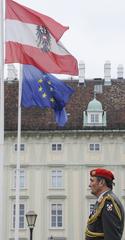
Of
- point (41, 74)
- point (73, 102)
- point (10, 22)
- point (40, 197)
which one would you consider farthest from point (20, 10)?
point (73, 102)

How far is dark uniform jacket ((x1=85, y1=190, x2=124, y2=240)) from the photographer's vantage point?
5.95m

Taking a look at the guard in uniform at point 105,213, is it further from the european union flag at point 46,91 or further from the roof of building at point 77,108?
the roof of building at point 77,108

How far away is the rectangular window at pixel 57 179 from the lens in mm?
46656

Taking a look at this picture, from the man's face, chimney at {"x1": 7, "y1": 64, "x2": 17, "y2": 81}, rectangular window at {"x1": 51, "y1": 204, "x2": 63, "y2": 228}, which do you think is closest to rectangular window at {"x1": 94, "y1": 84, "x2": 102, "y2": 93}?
chimney at {"x1": 7, "y1": 64, "x2": 17, "y2": 81}

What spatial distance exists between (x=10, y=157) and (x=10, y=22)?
3319cm

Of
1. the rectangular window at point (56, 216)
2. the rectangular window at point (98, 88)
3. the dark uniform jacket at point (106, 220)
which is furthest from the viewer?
the rectangular window at point (98, 88)

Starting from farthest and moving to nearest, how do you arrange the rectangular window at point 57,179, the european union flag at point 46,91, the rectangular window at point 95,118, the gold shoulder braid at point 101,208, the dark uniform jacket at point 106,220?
the rectangular window at point 95,118
the rectangular window at point 57,179
the european union flag at point 46,91
the gold shoulder braid at point 101,208
the dark uniform jacket at point 106,220

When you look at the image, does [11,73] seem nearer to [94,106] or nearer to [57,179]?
[94,106]

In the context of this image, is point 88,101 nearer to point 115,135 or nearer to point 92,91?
point 92,91

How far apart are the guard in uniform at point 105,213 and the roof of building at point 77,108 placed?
40.6 metres

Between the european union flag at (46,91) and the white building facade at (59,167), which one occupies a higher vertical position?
the european union flag at (46,91)

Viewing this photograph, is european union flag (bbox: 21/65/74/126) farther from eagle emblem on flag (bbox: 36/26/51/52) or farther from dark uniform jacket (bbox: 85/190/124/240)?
dark uniform jacket (bbox: 85/190/124/240)

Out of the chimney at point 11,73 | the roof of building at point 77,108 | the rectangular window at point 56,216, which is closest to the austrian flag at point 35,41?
the rectangular window at point 56,216

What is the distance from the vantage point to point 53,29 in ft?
47.0
